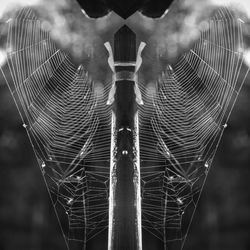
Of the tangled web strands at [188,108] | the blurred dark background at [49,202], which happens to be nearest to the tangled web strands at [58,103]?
the blurred dark background at [49,202]

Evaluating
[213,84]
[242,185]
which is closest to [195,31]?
[213,84]

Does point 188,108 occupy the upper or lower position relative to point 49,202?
upper

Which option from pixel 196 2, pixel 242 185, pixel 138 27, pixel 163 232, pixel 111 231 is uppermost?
pixel 196 2

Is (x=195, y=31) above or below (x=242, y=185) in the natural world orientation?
above

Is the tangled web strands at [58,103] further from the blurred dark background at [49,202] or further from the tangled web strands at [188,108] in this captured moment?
the tangled web strands at [188,108]

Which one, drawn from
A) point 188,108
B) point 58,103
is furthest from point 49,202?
point 188,108

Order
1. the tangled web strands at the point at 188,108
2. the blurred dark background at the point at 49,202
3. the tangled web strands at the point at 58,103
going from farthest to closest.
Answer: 1. the blurred dark background at the point at 49,202
2. the tangled web strands at the point at 188,108
3. the tangled web strands at the point at 58,103

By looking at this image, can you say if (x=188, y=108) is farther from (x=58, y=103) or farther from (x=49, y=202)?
(x=49, y=202)

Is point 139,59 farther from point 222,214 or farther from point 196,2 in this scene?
point 222,214
